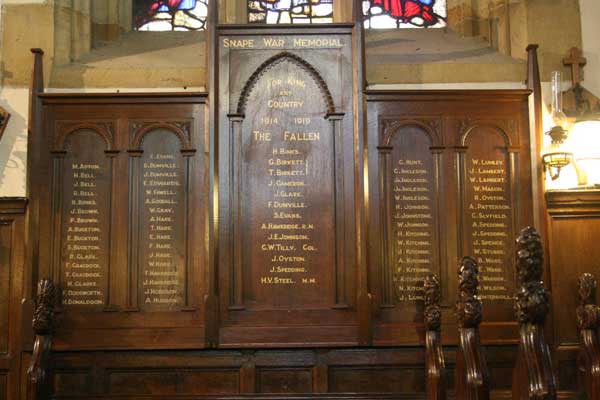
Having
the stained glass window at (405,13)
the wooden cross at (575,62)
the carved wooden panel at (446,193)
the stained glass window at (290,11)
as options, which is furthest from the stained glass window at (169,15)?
the wooden cross at (575,62)

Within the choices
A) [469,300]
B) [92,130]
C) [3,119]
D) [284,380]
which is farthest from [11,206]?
[469,300]

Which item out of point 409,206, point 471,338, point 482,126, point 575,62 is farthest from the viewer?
point 575,62

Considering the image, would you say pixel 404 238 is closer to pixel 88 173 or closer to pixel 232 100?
pixel 232 100

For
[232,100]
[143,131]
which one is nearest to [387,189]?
[232,100]

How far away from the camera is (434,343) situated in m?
6.23

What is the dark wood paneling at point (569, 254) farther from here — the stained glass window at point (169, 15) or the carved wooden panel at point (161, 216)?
the stained glass window at point (169, 15)

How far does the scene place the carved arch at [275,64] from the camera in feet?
22.2

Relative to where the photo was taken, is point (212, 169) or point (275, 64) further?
point (275, 64)

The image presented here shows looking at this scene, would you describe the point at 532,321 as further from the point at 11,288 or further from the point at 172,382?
the point at 11,288

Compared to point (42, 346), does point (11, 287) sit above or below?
above

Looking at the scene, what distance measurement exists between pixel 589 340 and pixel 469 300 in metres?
1.51

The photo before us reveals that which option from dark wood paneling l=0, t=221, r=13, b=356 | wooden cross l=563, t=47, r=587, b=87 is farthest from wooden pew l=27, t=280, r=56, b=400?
wooden cross l=563, t=47, r=587, b=87

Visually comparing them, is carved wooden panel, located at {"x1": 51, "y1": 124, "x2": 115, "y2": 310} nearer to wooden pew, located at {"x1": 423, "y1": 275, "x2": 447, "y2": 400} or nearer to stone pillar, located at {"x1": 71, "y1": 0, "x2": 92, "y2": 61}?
stone pillar, located at {"x1": 71, "y1": 0, "x2": 92, "y2": 61}

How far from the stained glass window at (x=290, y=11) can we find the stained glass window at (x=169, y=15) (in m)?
0.55
